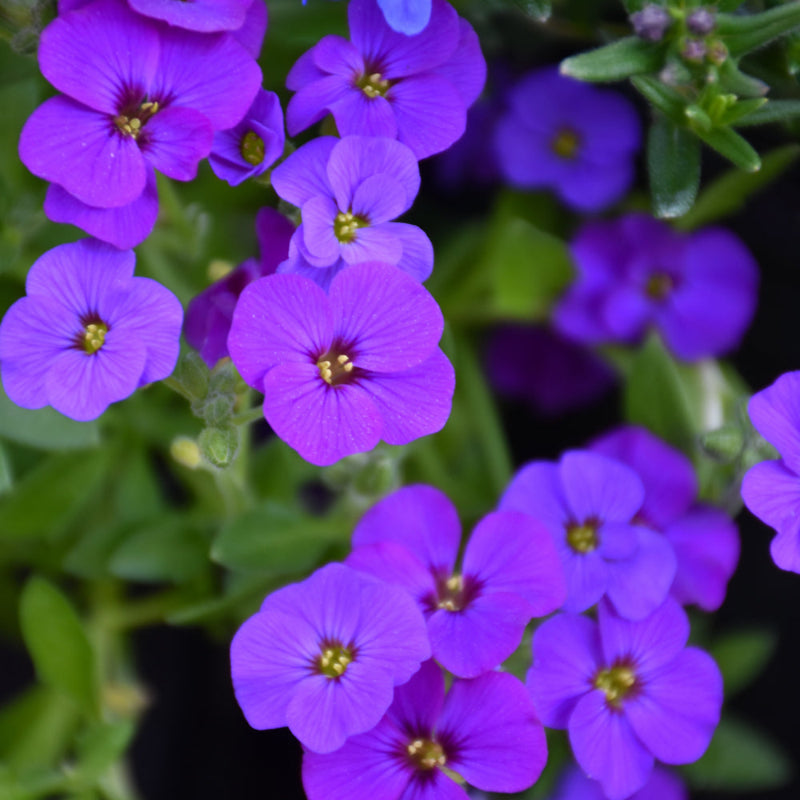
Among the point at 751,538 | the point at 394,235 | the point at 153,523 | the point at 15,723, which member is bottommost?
the point at 15,723

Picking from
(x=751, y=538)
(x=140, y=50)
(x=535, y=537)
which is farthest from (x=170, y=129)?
(x=751, y=538)

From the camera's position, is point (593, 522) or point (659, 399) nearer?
point (593, 522)

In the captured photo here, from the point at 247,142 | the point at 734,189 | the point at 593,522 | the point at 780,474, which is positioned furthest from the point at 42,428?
the point at 734,189

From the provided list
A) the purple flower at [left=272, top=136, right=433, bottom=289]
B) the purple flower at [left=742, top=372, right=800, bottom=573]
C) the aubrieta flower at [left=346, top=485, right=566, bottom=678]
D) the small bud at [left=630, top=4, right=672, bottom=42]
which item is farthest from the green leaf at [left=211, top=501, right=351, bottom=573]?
the small bud at [left=630, top=4, right=672, bottom=42]

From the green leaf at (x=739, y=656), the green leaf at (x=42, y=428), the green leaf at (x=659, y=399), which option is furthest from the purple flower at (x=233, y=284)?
the green leaf at (x=739, y=656)

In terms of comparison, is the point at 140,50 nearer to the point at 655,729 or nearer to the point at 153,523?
the point at 153,523

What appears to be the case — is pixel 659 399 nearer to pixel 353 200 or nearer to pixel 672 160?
→ pixel 672 160
